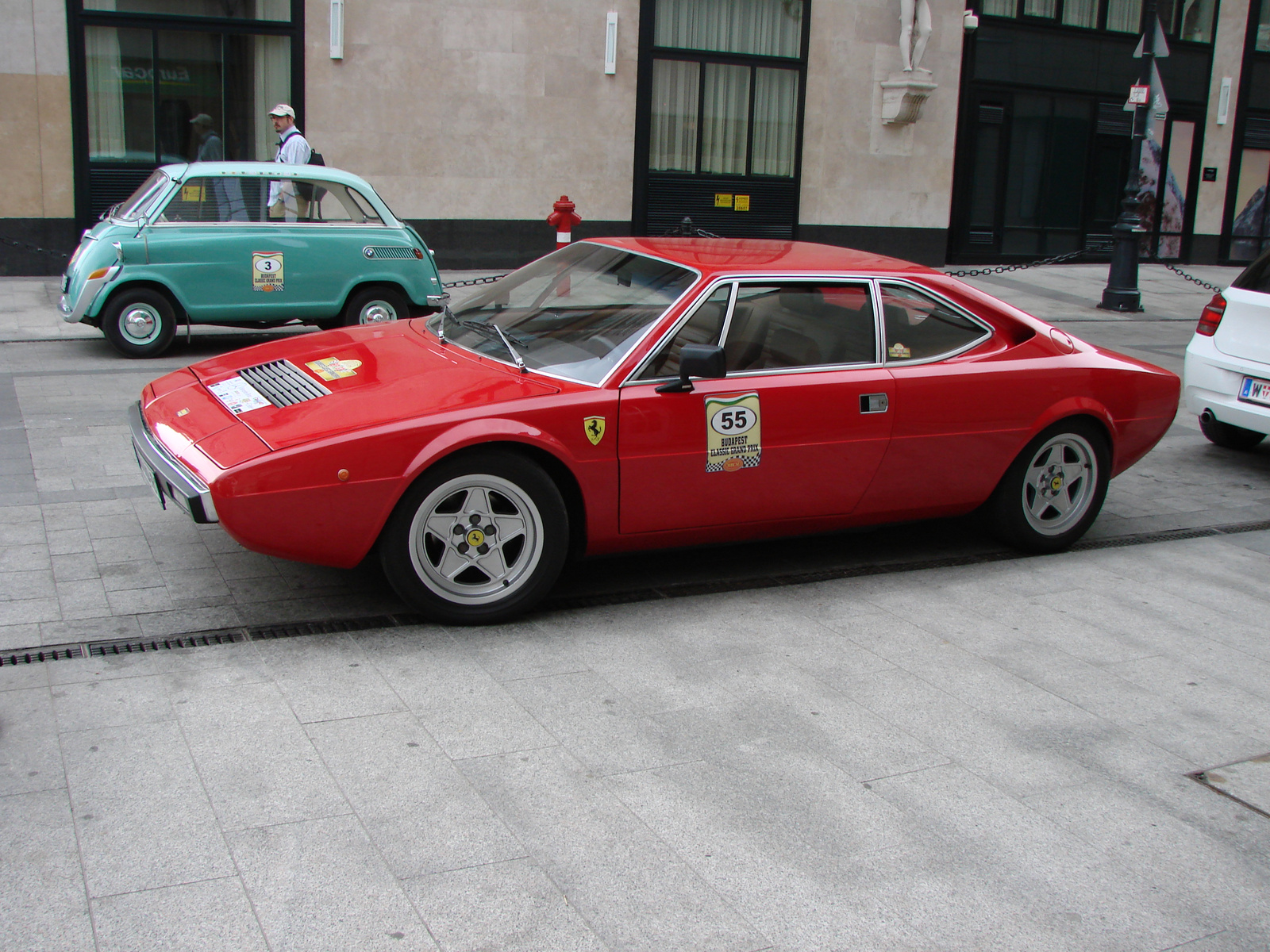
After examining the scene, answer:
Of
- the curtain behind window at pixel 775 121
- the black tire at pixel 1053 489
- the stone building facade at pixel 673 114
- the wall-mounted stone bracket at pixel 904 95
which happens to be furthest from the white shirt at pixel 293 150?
the wall-mounted stone bracket at pixel 904 95

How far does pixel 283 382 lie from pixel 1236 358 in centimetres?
604

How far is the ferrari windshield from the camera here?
202 inches

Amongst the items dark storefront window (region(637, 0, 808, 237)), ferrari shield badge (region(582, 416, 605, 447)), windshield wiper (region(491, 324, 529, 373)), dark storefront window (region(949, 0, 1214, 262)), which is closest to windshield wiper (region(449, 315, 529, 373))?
windshield wiper (region(491, 324, 529, 373))

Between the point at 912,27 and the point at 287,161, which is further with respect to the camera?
the point at 912,27

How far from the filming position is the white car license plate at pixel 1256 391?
25.4 feet

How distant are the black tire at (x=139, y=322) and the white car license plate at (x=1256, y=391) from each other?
8.19 meters

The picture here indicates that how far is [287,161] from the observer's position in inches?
479

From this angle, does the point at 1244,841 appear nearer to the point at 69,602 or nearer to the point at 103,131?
the point at 69,602

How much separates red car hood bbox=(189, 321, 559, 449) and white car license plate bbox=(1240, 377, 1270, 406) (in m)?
5.12

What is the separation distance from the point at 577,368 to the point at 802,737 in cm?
181

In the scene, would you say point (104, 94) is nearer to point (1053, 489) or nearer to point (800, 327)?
point (800, 327)

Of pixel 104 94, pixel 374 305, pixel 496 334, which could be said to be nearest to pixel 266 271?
pixel 374 305

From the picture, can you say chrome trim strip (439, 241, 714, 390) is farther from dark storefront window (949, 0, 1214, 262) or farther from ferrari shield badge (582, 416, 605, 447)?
dark storefront window (949, 0, 1214, 262)

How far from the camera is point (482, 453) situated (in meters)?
4.65
